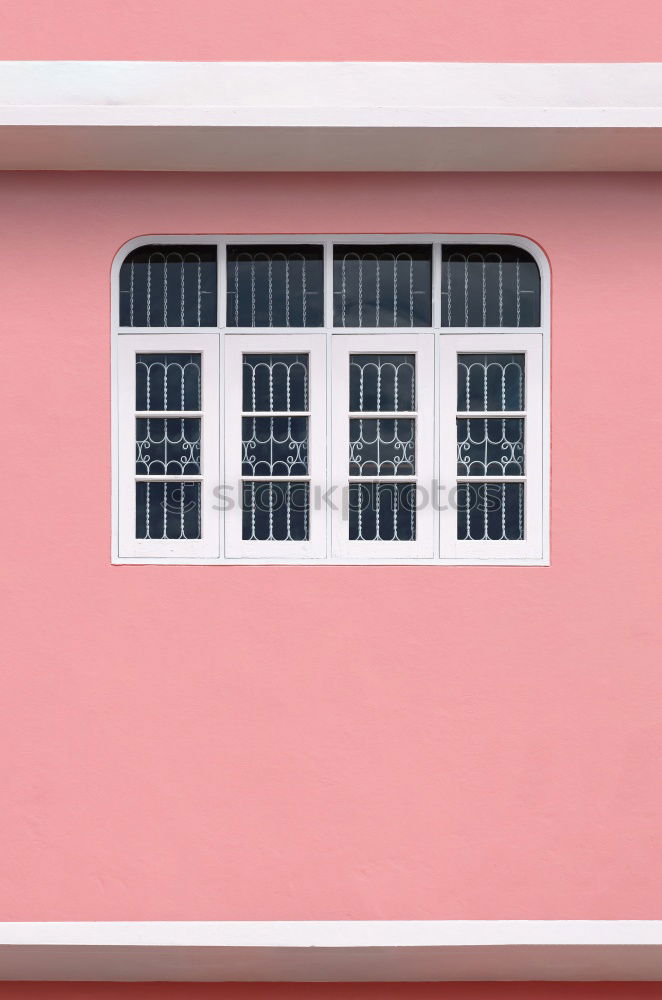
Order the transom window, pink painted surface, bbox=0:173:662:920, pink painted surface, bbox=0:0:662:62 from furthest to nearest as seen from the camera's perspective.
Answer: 1. the transom window
2. pink painted surface, bbox=0:173:662:920
3. pink painted surface, bbox=0:0:662:62

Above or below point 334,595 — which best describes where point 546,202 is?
above

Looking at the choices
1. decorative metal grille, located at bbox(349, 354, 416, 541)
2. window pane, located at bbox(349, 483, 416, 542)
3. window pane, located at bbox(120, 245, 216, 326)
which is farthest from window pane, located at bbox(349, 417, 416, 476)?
window pane, located at bbox(120, 245, 216, 326)

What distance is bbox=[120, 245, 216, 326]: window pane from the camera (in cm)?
343

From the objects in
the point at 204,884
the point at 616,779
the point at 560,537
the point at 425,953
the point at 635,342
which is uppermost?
the point at 635,342

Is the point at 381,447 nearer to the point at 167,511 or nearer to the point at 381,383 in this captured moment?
the point at 381,383

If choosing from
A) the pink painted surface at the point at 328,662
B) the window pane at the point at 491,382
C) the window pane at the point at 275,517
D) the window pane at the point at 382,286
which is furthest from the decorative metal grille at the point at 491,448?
the window pane at the point at 275,517

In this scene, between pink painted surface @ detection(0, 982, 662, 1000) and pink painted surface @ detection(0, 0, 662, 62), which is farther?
pink painted surface @ detection(0, 982, 662, 1000)

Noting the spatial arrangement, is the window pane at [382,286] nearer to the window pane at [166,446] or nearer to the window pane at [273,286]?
the window pane at [273,286]

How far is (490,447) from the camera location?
11.3ft

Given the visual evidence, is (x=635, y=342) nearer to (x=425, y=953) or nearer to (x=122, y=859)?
(x=425, y=953)

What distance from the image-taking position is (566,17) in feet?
10.3

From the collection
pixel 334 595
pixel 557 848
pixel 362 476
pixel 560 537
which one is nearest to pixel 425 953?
pixel 557 848

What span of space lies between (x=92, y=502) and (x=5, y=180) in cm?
157

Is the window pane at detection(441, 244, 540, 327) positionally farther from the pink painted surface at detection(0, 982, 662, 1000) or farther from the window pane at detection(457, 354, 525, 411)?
the pink painted surface at detection(0, 982, 662, 1000)
